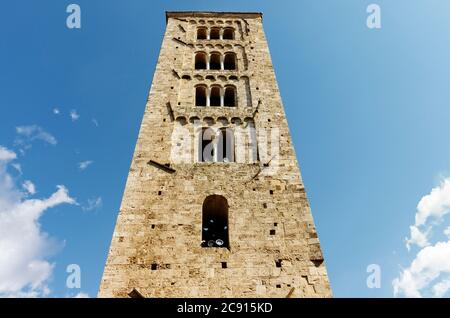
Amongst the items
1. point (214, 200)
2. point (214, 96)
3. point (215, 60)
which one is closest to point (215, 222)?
point (214, 200)

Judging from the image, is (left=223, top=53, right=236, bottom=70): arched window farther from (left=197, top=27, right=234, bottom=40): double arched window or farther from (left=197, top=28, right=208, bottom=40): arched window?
(left=197, top=28, right=208, bottom=40): arched window

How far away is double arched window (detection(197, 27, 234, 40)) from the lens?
2147cm

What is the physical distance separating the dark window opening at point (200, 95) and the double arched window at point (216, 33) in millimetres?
5274

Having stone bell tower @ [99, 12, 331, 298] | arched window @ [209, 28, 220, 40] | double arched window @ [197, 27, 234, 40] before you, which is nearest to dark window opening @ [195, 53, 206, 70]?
stone bell tower @ [99, 12, 331, 298]

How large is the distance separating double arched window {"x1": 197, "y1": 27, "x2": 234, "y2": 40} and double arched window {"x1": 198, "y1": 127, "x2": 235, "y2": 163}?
8.45 metres

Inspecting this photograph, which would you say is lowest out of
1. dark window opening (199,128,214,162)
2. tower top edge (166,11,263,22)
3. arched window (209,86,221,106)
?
dark window opening (199,128,214,162)

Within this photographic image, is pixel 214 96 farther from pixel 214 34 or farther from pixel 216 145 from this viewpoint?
pixel 214 34

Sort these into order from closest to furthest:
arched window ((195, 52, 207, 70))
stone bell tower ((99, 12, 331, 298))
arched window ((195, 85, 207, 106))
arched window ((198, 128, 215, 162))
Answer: stone bell tower ((99, 12, 331, 298)), arched window ((198, 128, 215, 162)), arched window ((195, 85, 207, 106)), arched window ((195, 52, 207, 70))

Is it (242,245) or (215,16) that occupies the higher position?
(215,16)

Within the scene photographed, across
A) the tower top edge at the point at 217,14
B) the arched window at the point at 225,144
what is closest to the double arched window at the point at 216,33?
the tower top edge at the point at 217,14
